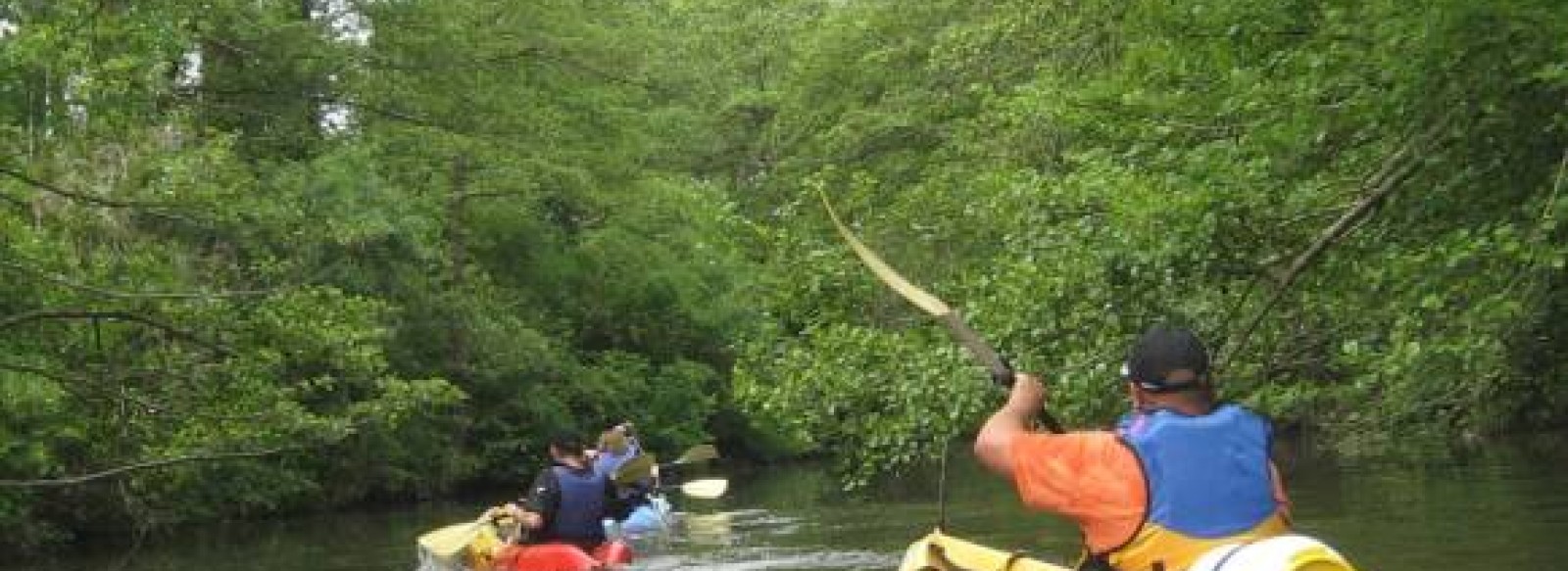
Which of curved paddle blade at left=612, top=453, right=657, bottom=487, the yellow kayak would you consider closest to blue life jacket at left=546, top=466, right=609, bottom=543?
curved paddle blade at left=612, top=453, right=657, bottom=487

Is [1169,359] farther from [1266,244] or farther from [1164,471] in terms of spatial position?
[1266,244]

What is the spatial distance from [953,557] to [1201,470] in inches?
78.1

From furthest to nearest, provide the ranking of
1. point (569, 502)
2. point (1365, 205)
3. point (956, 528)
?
1. point (956, 528)
2. point (569, 502)
3. point (1365, 205)

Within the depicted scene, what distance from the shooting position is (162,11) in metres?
10.2

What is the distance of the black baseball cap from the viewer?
17.3ft

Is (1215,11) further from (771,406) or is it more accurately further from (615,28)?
(615,28)

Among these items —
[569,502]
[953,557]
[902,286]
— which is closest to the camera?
[953,557]

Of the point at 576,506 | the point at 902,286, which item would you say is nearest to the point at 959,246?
the point at 576,506

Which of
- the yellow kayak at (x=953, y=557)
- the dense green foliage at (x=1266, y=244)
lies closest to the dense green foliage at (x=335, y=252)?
the dense green foliage at (x=1266, y=244)

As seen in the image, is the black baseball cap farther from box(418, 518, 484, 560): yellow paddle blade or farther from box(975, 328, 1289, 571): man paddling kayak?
box(418, 518, 484, 560): yellow paddle blade

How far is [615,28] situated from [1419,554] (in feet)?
80.0

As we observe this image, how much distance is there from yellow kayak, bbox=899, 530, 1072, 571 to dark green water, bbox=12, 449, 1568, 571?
18.4 ft

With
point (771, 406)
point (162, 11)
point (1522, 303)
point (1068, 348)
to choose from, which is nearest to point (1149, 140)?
point (1068, 348)

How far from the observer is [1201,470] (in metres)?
5.25
